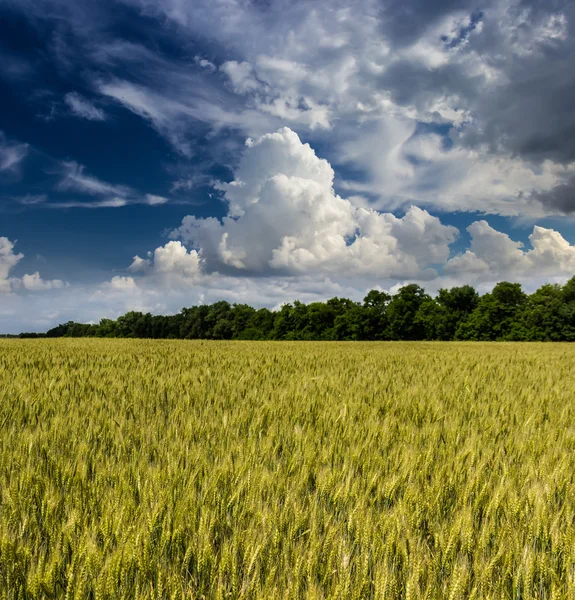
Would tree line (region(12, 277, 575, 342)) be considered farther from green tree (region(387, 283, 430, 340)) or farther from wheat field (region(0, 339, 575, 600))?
wheat field (region(0, 339, 575, 600))

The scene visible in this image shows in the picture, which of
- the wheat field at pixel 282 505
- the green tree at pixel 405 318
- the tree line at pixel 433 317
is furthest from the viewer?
the green tree at pixel 405 318

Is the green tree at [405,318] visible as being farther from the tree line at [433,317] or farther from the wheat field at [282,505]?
the wheat field at [282,505]

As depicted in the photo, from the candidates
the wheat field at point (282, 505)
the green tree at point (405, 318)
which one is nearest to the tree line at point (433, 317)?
the green tree at point (405, 318)

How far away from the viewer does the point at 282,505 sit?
2.04 meters

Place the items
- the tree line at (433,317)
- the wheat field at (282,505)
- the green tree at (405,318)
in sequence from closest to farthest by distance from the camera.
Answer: the wheat field at (282,505) → the tree line at (433,317) → the green tree at (405,318)

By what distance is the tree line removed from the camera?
61.9m

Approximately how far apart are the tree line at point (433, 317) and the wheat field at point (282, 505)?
66.3 metres

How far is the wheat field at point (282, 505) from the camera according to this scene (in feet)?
4.92

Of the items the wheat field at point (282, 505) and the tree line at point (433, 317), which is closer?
the wheat field at point (282, 505)

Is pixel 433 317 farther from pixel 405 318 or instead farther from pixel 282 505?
pixel 282 505

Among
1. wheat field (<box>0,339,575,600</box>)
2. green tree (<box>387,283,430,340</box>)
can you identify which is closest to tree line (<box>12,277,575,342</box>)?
green tree (<box>387,283,430,340</box>)

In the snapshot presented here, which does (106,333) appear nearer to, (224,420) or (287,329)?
(287,329)

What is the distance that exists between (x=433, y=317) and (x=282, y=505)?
70820 millimetres

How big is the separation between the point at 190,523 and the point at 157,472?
0.54 metres
